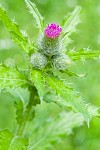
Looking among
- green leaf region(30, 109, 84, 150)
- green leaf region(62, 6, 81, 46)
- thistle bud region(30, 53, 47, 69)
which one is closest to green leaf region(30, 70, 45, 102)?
thistle bud region(30, 53, 47, 69)

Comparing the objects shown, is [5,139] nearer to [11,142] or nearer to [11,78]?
[11,142]

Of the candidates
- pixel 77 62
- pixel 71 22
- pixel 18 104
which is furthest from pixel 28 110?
pixel 77 62

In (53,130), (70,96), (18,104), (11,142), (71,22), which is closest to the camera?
(70,96)

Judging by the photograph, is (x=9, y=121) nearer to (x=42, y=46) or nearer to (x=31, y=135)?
(x=31, y=135)

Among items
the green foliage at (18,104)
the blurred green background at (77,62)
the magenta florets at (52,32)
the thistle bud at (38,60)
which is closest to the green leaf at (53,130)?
the green foliage at (18,104)

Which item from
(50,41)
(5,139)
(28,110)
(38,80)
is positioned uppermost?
(50,41)

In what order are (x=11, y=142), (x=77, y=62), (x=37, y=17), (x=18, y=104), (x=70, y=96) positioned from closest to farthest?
(x=70, y=96), (x=11, y=142), (x=37, y=17), (x=18, y=104), (x=77, y=62)
